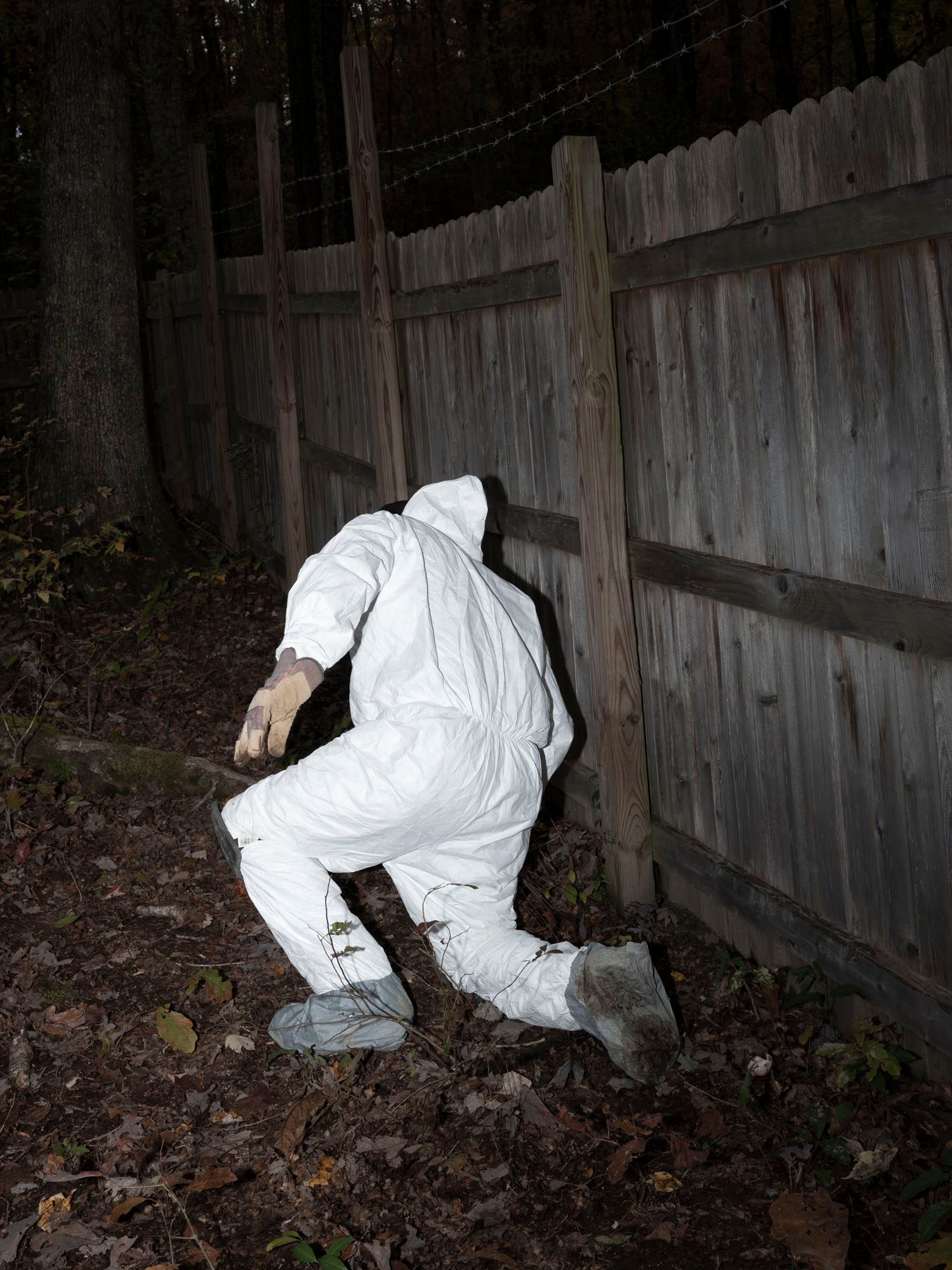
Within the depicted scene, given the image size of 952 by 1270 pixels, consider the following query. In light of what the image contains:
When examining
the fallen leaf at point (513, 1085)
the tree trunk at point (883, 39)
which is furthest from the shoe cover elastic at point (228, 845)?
the tree trunk at point (883, 39)

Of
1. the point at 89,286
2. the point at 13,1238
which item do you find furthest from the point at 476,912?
the point at 89,286

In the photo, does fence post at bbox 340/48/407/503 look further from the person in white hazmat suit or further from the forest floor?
the forest floor

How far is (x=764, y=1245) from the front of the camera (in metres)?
2.97

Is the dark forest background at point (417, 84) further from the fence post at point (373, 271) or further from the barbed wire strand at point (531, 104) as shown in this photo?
the fence post at point (373, 271)

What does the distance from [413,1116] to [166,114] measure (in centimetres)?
1581

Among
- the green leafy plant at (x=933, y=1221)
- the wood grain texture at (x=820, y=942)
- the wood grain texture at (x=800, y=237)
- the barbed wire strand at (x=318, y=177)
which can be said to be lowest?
the green leafy plant at (x=933, y=1221)

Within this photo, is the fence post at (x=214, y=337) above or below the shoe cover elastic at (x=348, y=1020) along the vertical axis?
above

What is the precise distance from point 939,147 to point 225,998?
3460 millimetres

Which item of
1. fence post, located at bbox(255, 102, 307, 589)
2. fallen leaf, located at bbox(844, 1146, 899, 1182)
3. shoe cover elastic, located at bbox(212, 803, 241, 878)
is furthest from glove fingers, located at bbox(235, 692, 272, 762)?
fence post, located at bbox(255, 102, 307, 589)

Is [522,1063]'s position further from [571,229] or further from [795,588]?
[571,229]

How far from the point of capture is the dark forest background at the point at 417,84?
15930 millimetres

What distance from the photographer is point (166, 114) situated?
1633 cm

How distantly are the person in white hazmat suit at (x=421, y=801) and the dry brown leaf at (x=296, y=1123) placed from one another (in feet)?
0.68

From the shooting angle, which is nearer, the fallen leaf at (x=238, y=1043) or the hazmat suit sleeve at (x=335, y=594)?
the hazmat suit sleeve at (x=335, y=594)
